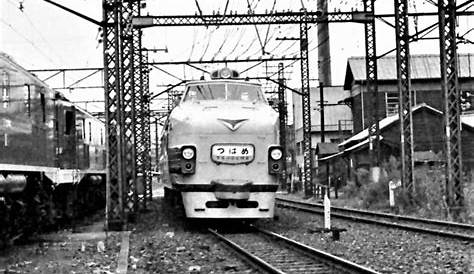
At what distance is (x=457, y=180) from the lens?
19.9 metres

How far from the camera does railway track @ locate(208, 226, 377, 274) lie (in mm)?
10406

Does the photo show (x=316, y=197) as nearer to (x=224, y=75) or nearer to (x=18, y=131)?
(x=224, y=75)

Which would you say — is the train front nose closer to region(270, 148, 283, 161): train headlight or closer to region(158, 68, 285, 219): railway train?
region(158, 68, 285, 219): railway train

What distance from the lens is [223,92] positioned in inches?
709

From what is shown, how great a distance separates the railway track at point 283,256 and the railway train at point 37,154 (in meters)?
4.00

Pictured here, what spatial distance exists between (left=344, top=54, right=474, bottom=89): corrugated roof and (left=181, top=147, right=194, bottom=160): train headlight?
140 ft

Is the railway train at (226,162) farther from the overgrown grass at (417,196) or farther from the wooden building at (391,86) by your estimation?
the wooden building at (391,86)

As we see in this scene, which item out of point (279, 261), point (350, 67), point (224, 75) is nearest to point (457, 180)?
point (224, 75)

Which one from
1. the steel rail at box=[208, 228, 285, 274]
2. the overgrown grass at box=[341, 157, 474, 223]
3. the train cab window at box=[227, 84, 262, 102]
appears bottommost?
the steel rail at box=[208, 228, 285, 274]

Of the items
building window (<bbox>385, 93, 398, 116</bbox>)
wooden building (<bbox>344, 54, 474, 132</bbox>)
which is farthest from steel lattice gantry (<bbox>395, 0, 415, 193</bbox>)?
building window (<bbox>385, 93, 398, 116</bbox>)

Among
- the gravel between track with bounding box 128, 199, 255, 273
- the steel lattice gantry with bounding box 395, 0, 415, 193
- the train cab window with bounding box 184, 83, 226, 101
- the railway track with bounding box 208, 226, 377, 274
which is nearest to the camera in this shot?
the railway track with bounding box 208, 226, 377, 274

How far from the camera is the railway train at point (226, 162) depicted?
1597 cm

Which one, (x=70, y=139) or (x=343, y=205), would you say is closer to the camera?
(x=70, y=139)

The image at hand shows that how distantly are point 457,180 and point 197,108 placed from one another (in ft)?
25.3
